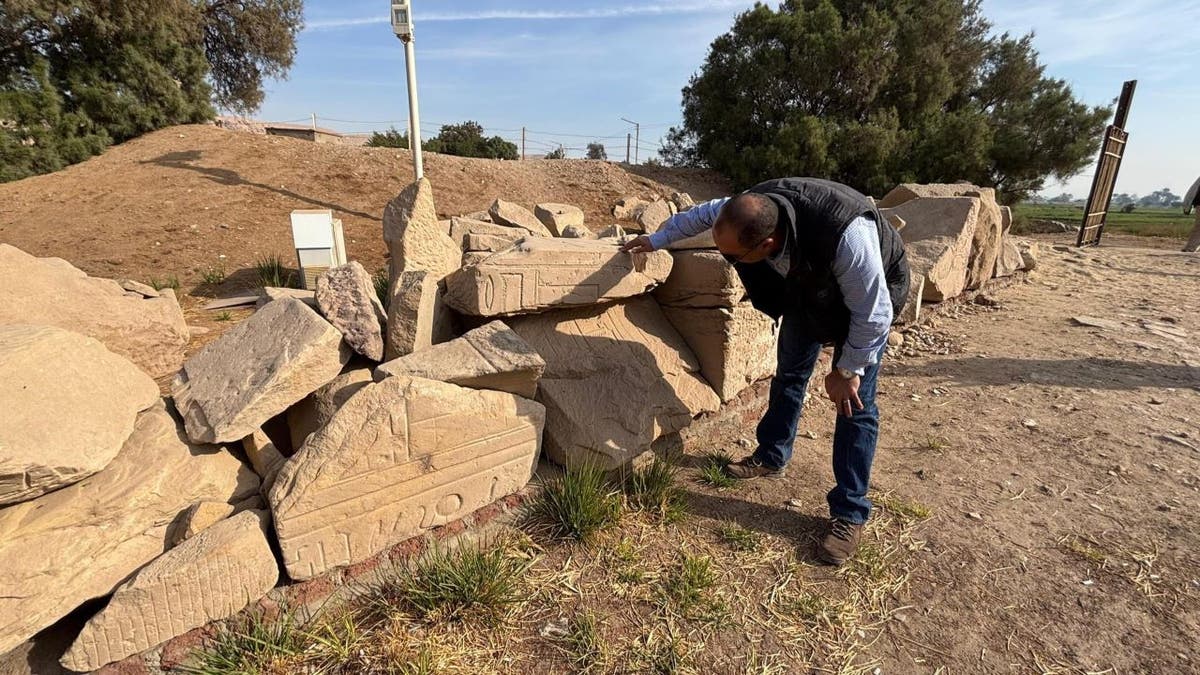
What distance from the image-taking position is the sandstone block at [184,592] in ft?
5.91

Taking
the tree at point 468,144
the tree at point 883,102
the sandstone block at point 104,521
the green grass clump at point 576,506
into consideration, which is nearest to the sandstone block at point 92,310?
the sandstone block at point 104,521

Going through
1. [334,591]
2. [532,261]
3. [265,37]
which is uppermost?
[265,37]

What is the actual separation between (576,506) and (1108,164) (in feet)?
42.0

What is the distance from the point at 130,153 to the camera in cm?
1017

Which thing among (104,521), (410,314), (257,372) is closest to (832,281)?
(410,314)

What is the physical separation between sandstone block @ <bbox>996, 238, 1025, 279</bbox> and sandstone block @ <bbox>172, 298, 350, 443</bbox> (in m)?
7.49

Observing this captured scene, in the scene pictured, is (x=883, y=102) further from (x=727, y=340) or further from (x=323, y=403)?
(x=323, y=403)

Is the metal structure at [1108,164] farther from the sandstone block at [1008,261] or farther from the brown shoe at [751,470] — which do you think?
the brown shoe at [751,470]

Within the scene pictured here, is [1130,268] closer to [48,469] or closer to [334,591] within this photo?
[334,591]

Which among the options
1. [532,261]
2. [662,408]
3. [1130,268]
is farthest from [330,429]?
[1130,268]

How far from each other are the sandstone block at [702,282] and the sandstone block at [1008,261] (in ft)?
18.0

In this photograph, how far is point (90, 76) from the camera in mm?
10992

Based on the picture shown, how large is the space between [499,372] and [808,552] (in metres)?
1.57

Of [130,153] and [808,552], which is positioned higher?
[130,153]
